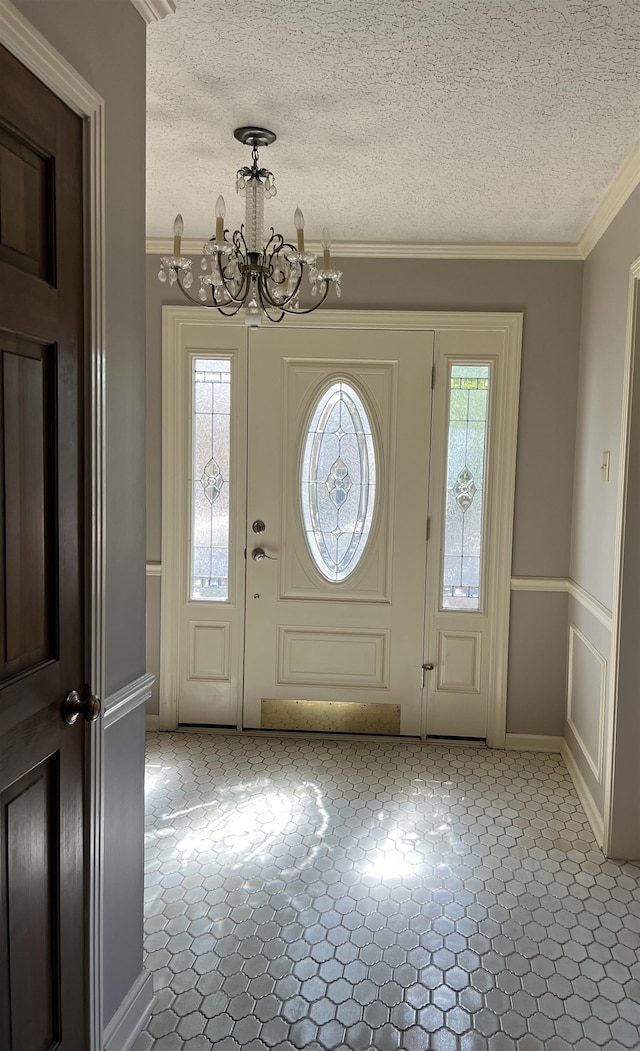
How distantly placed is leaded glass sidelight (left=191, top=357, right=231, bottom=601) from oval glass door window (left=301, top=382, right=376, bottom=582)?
446 millimetres

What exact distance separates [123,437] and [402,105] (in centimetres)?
142

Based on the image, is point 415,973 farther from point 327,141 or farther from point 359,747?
point 327,141

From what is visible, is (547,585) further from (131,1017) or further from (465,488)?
(131,1017)

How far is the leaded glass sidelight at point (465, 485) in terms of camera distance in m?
3.71

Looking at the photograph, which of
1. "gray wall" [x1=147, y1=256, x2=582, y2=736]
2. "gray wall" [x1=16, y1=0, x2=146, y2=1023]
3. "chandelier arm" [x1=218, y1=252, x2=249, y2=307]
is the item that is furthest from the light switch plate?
"gray wall" [x1=16, y1=0, x2=146, y2=1023]

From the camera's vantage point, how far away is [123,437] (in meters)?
1.71

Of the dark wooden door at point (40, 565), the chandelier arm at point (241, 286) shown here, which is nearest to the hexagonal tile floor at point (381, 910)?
the dark wooden door at point (40, 565)

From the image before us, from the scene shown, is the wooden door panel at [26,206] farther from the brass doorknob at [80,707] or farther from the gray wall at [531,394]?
the gray wall at [531,394]

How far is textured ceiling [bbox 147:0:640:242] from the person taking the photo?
180 centimetres

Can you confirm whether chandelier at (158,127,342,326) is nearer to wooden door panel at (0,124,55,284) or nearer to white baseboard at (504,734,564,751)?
wooden door panel at (0,124,55,284)

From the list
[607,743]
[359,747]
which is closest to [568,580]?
[607,743]

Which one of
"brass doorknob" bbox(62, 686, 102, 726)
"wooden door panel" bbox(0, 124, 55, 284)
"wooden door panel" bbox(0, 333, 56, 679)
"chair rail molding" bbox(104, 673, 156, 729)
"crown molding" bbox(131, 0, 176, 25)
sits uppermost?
"crown molding" bbox(131, 0, 176, 25)

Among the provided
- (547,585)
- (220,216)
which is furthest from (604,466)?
(220,216)

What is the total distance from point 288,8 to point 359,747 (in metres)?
3.19
